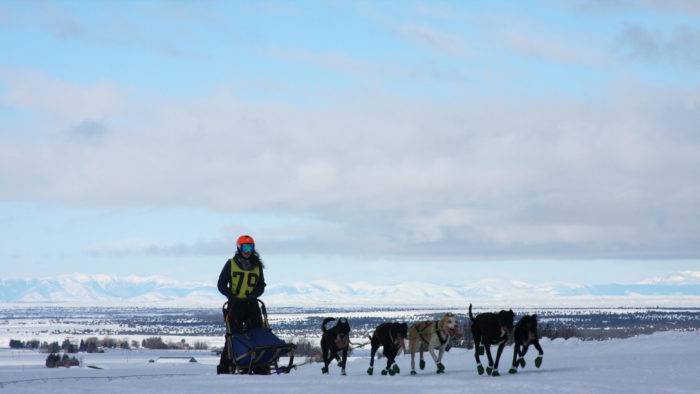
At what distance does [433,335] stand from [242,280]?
3.61 meters

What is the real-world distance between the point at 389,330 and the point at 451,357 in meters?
8.91

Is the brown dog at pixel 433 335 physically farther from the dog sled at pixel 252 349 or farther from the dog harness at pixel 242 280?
the dog harness at pixel 242 280

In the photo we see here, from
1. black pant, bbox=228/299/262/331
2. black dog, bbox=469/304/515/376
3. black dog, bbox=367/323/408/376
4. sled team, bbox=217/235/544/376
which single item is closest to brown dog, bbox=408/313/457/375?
sled team, bbox=217/235/544/376

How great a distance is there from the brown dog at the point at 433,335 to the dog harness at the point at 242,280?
3054 mm

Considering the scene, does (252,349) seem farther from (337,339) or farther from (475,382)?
(475,382)

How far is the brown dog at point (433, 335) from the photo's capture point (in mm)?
18422

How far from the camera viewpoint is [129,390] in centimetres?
1528

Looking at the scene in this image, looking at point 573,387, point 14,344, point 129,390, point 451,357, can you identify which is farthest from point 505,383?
point 14,344

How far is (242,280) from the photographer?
61.8 ft

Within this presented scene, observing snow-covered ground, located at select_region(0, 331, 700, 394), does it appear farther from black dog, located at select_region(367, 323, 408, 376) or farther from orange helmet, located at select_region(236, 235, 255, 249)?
Result: orange helmet, located at select_region(236, 235, 255, 249)

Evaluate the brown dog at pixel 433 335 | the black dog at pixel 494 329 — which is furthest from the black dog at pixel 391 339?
the black dog at pixel 494 329

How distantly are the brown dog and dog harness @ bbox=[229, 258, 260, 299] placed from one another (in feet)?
10.0

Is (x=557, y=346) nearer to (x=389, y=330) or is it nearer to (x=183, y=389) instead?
(x=389, y=330)

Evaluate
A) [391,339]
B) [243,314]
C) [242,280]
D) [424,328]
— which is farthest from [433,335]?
[242,280]
